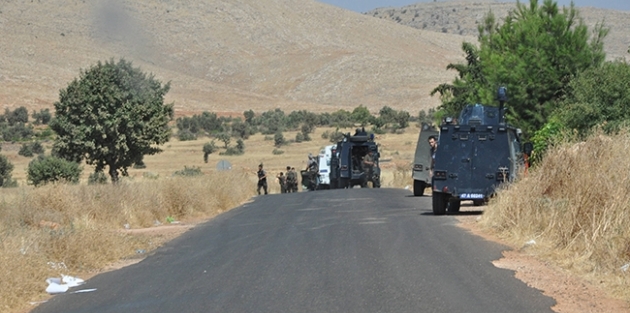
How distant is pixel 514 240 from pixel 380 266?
14.4ft

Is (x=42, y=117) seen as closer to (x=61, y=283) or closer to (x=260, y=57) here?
(x=260, y=57)

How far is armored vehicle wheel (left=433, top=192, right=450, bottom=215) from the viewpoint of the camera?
23953 millimetres

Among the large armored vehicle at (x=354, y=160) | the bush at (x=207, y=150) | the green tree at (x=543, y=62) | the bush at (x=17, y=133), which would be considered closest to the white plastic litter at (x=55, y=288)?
the green tree at (x=543, y=62)

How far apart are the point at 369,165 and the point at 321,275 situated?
3280cm

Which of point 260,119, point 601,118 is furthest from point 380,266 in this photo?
point 260,119

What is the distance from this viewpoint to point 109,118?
46031 millimetres

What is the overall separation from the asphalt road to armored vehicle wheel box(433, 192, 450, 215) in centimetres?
215

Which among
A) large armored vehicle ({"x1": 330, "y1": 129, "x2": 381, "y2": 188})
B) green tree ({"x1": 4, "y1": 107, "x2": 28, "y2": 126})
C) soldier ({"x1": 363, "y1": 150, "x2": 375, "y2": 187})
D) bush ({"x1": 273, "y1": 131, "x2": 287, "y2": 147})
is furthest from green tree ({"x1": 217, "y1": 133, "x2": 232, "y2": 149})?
→ soldier ({"x1": 363, "y1": 150, "x2": 375, "y2": 187})

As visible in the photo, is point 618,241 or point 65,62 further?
point 65,62

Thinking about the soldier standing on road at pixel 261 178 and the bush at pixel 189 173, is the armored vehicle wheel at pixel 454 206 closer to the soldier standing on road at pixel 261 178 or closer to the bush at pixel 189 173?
the soldier standing on road at pixel 261 178

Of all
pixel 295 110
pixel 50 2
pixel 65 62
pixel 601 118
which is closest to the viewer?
pixel 601 118

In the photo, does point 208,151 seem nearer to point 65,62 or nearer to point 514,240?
point 65,62

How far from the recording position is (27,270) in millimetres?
13789

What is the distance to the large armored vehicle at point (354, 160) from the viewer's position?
4522 cm
